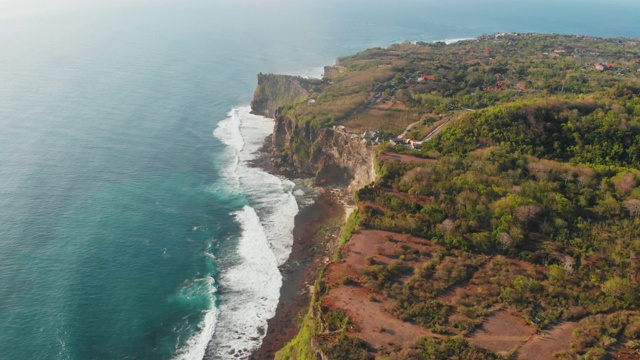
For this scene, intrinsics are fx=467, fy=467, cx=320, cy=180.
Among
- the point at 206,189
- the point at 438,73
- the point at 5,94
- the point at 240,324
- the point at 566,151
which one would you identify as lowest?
the point at 240,324

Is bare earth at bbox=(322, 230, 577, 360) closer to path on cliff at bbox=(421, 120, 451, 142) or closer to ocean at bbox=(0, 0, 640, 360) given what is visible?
ocean at bbox=(0, 0, 640, 360)

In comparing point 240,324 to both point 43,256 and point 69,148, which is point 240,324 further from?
point 69,148

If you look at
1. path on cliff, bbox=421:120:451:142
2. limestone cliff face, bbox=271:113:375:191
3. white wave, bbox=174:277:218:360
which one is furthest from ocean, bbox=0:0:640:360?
path on cliff, bbox=421:120:451:142

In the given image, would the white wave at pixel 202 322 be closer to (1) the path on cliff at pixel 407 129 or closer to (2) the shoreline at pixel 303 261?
(2) the shoreline at pixel 303 261

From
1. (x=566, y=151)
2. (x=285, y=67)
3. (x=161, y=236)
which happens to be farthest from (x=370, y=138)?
(x=285, y=67)

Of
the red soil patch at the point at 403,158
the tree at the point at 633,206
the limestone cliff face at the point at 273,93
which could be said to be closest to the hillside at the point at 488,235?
the tree at the point at 633,206

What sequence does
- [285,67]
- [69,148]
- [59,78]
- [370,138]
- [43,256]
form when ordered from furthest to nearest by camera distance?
[285,67] → [59,78] → [69,148] → [370,138] → [43,256]
